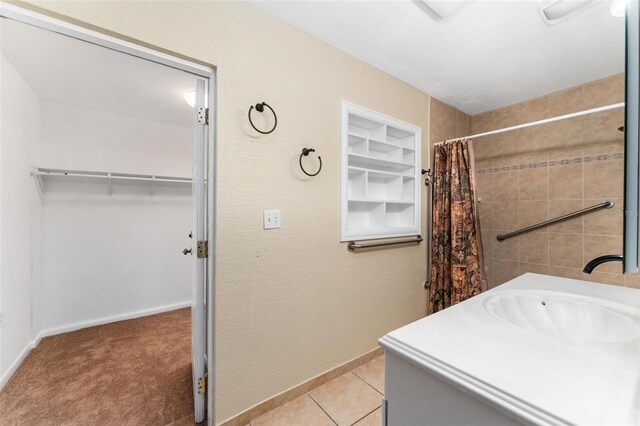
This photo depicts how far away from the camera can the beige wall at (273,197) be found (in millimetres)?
1300

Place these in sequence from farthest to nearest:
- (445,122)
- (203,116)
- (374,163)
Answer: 1. (445,122)
2. (374,163)
3. (203,116)

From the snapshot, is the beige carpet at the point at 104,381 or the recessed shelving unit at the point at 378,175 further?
the recessed shelving unit at the point at 378,175

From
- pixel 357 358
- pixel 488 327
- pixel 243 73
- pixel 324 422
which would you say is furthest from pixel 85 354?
pixel 488 327

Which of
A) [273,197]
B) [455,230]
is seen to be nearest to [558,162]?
[455,230]

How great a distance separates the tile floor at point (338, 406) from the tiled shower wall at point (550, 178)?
193 centimetres

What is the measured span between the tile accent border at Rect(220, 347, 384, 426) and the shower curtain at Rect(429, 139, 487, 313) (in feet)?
2.95

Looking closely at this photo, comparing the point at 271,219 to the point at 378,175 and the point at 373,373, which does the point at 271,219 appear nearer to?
the point at 378,175

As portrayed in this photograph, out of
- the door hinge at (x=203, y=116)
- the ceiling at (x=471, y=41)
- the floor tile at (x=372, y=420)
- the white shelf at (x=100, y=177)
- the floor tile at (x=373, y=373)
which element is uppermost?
the ceiling at (x=471, y=41)

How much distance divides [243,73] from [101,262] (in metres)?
2.61

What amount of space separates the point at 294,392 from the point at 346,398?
1.11 feet

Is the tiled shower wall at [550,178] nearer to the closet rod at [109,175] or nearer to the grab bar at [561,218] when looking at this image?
the grab bar at [561,218]

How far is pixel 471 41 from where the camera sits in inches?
67.1

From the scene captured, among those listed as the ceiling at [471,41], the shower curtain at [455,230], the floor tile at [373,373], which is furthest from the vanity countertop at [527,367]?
the ceiling at [471,41]

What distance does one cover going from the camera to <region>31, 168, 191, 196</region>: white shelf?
226 centimetres
